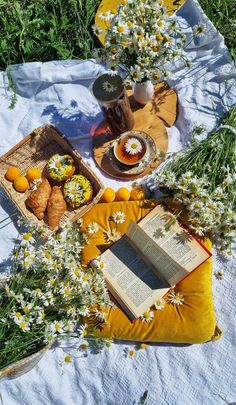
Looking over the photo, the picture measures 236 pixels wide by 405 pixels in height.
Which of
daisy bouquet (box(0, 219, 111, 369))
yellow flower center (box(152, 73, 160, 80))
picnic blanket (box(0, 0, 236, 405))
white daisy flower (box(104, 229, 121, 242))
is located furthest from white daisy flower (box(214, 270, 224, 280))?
yellow flower center (box(152, 73, 160, 80))

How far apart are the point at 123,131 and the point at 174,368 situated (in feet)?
3.85

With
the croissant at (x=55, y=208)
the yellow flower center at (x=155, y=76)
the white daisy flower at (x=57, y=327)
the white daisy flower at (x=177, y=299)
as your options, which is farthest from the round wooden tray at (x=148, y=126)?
the white daisy flower at (x=57, y=327)

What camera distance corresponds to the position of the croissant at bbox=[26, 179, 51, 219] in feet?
8.30

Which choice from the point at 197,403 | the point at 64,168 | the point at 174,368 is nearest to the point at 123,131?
the point at 64,168

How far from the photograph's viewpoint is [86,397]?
248 centimetres

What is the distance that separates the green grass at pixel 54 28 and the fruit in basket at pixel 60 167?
66 cm

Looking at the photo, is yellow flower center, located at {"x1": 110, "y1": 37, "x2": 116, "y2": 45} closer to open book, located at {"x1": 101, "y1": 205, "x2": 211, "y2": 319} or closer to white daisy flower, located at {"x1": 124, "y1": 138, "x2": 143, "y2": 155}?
white daisy flower, located at {"x1": 124, "y1": 138, "x2": 143, "y2": 155}

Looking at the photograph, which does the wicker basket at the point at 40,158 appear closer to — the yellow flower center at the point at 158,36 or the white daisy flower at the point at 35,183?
the white daisy flower at the point at 35,183

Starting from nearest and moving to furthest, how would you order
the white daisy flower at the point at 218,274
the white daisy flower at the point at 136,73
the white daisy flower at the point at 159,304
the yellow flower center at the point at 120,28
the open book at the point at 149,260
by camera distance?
the yellow flower center at the point at 120,28
the white daisy flower at the point at 136,73
the open book at the point at 149,260
the white daisy flower at the point at 159,304
the white daisy flower at the point at 218,274

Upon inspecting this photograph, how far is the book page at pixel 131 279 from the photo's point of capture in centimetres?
238

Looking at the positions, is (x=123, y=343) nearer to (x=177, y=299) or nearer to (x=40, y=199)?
(x=177, y=299)

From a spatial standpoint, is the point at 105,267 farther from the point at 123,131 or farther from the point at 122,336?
the point at 123,131

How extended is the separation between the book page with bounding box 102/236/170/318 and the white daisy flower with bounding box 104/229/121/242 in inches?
1.8

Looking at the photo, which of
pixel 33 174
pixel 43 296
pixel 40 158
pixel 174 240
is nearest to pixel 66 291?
pixel 43 296
